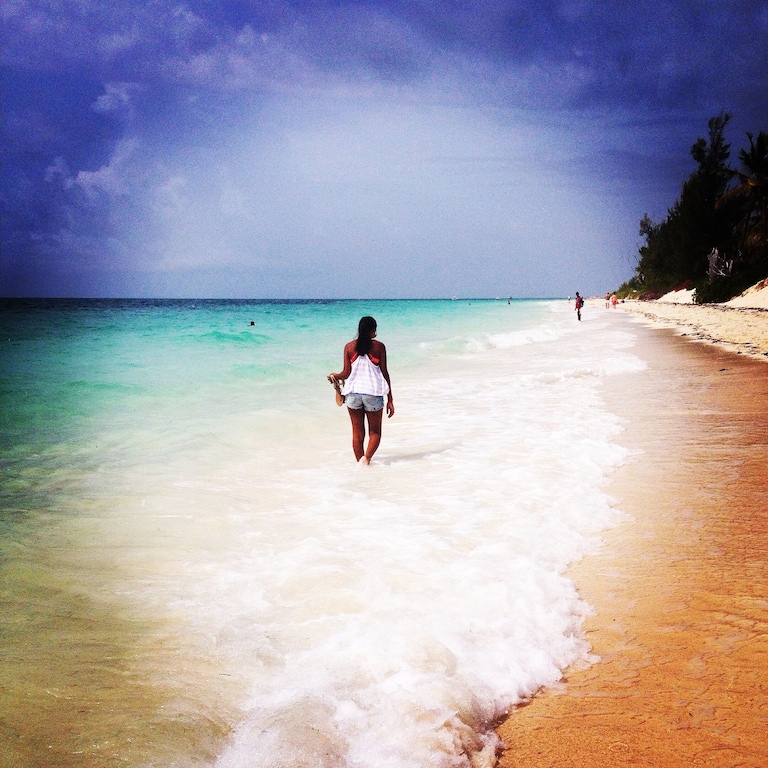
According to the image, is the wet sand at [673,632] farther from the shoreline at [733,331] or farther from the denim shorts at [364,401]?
the shoreline at [733,331]

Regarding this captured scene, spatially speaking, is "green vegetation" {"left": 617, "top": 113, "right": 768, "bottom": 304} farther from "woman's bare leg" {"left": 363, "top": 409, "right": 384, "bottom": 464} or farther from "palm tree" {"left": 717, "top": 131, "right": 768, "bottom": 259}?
"woman's bare leg" {"left": 363, "top": 409, "right": 384, "bottom": 464}

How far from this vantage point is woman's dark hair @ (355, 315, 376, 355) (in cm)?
609

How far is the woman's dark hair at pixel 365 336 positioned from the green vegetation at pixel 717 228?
36.4 metres

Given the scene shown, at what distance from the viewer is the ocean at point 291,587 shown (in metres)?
2.28

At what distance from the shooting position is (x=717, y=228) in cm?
4725

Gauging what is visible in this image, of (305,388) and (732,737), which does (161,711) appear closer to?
(732,737)

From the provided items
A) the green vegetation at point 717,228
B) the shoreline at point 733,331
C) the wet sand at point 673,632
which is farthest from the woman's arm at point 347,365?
→ the green vegetation at point 717,228

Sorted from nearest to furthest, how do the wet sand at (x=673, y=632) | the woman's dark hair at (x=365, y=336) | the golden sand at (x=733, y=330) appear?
the wet sand at (x=673, y=632), the woman's dark hair at (x=365, y=336), the golden sand at (x=733, y=330)

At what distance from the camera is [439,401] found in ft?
35.6

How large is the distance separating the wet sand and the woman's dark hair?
2998mm

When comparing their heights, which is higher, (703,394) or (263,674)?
(703,394)

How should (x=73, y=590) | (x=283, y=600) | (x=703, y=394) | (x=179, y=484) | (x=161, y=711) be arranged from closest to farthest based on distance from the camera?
(x=161, y=711) → (x=283, y=600) → (x=73, y=590) → (x=179, y=484) → (x=703, y=394)

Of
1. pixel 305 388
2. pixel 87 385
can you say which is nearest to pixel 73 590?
pixel 305 388

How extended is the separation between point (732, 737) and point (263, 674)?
6.68ft
